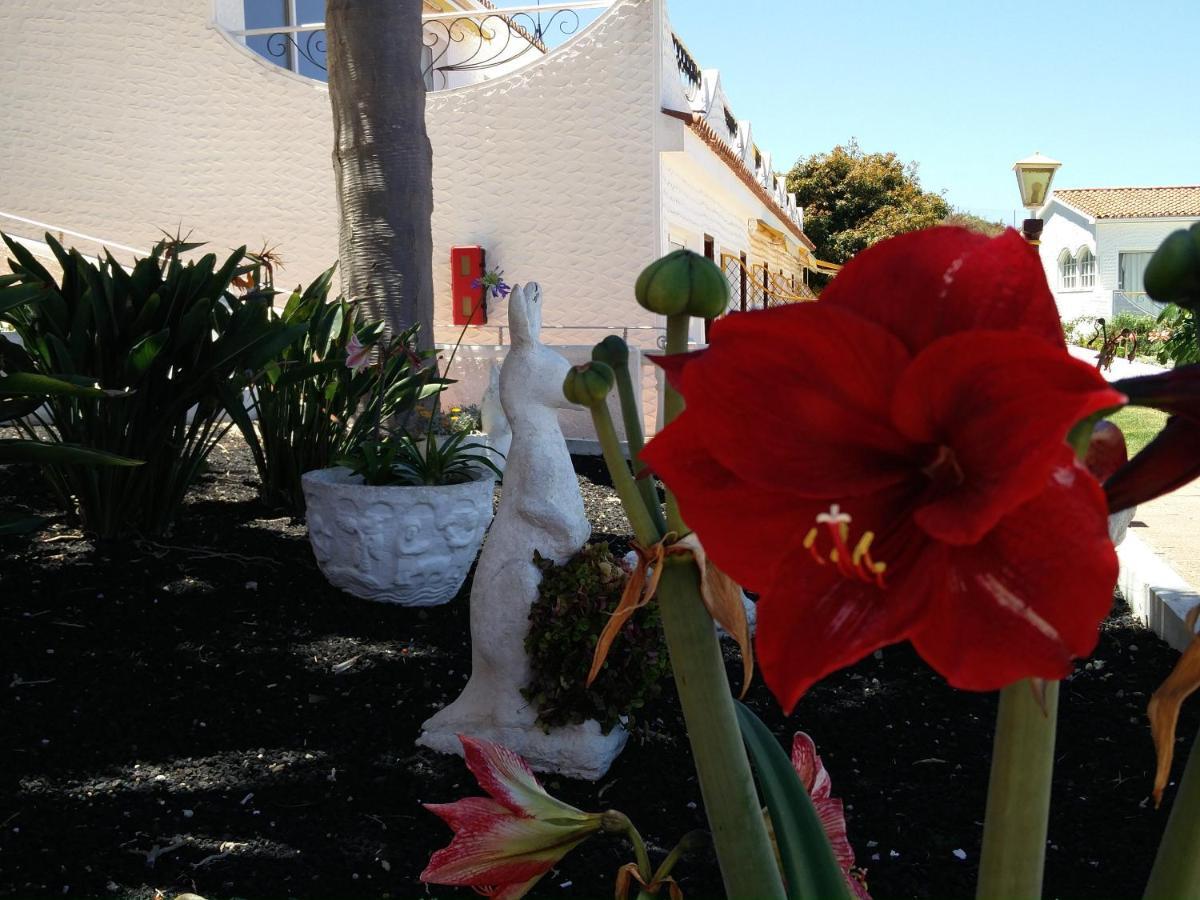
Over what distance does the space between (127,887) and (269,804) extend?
1.57 ft

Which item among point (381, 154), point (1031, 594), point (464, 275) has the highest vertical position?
point (381, 154)

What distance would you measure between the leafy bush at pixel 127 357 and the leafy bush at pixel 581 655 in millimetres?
1803

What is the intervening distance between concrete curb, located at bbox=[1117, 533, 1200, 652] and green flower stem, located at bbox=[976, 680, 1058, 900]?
443 cm

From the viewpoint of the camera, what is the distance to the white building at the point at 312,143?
11242 millimetres

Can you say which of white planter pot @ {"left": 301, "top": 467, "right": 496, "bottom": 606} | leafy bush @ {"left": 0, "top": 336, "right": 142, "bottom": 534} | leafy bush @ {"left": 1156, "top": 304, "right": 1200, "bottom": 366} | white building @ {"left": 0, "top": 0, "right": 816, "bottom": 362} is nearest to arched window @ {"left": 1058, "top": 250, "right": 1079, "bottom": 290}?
leafy bush @ {"left": 1156, "top": 304, "right": 1200, "bottom": 366}

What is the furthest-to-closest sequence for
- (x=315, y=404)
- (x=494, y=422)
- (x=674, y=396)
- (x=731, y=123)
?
(x=731, y=123) → (x=494, y=422) → (x=315, y=404) → (x=674, y=396)

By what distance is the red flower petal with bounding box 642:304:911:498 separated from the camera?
296mm

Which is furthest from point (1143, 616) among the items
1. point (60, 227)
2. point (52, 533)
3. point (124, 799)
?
point (60, 227)

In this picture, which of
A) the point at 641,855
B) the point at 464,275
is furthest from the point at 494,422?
the point at 641,855

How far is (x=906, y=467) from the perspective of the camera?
33 centimetres

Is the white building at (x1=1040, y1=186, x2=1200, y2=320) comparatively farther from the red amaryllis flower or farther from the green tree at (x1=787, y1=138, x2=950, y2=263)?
the red amaryllis flower

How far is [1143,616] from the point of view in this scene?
4.98 m

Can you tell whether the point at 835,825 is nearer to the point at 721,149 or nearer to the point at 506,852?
the point at 506,852

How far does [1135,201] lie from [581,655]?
1624 inches
